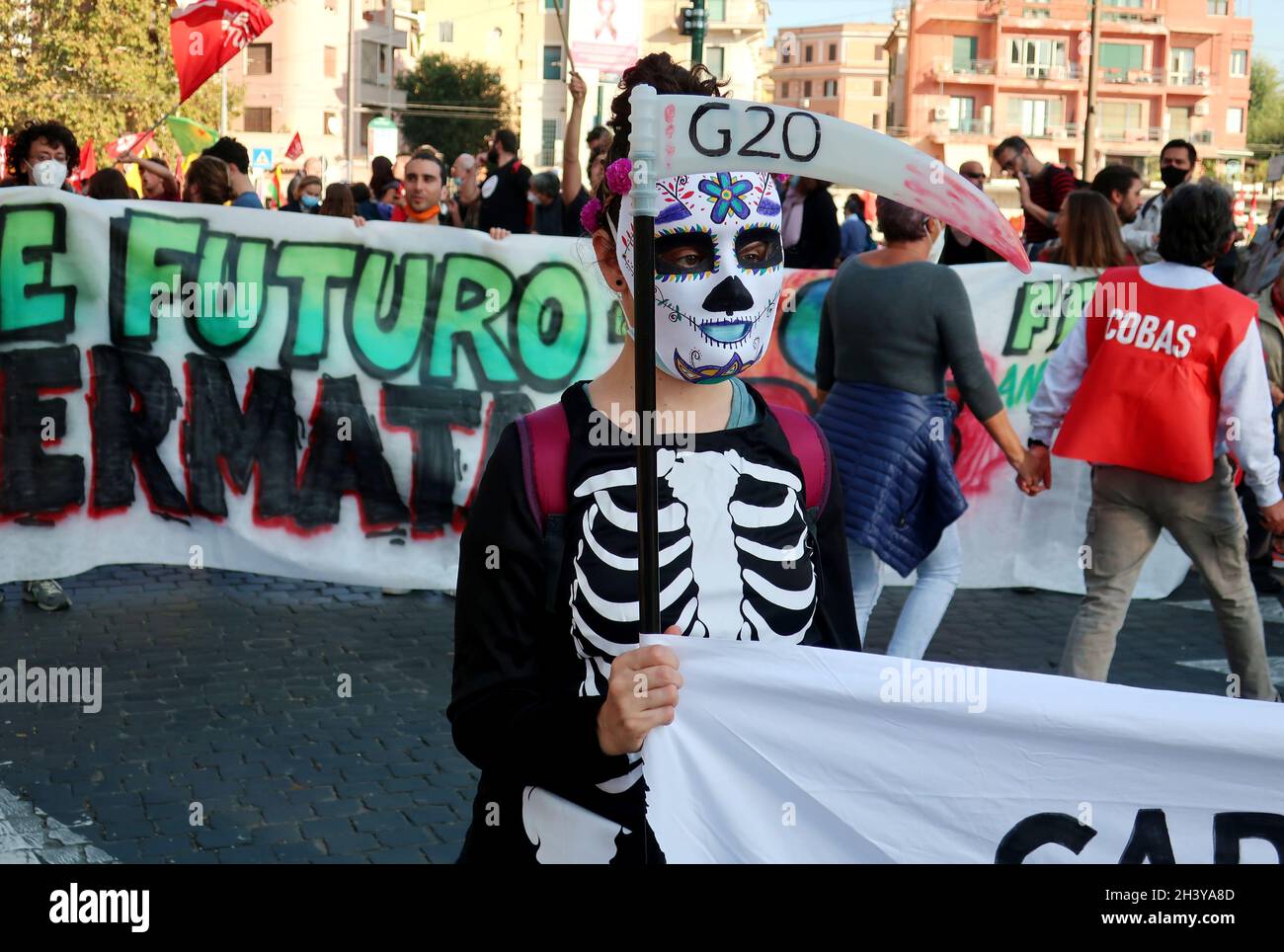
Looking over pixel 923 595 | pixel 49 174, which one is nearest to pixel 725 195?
pixel 923 595

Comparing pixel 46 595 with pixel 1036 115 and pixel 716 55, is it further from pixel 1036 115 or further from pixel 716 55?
pixel 1036 115

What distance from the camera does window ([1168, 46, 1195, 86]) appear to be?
8562 centimetres

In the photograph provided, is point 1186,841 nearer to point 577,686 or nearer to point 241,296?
point 577,686

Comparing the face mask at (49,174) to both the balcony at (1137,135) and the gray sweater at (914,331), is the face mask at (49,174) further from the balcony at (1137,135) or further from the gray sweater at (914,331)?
the balcony at (1137,135)

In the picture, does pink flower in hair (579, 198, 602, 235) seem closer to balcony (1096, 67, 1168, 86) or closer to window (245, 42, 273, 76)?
window (245, 42, 273, 76)

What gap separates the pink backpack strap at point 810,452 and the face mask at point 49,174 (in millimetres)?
6398

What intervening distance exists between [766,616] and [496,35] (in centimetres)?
Answer: 8216

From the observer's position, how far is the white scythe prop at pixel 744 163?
2025mm

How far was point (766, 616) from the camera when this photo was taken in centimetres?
243

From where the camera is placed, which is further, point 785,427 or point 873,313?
point 873,313

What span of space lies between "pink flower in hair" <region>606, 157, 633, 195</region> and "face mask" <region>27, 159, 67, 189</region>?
6.29 metres

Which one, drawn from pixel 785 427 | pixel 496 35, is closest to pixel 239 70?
pixel 496 35

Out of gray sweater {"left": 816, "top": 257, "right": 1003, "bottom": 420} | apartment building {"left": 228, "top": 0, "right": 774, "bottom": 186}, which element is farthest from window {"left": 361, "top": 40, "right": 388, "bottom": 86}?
gray sweater {"left": 816, "top": 257, "right": 1003, "bottom": 420}

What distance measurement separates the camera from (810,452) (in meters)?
2.56
